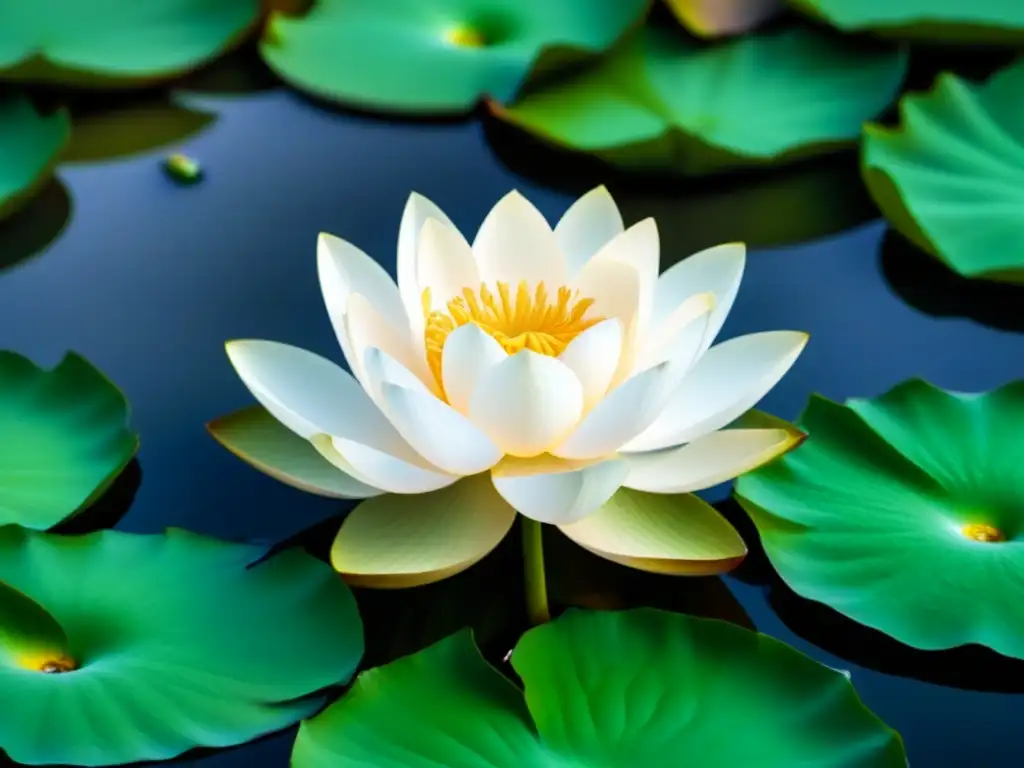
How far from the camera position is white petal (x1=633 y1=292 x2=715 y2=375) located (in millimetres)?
948

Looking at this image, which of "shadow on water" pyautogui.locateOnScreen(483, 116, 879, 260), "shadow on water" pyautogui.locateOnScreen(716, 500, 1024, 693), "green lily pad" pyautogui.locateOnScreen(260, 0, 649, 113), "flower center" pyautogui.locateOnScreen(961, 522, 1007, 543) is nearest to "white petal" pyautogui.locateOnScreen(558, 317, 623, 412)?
"shadow on water" pyautogui.locateOnScreen(716, 500, 1024, 693)

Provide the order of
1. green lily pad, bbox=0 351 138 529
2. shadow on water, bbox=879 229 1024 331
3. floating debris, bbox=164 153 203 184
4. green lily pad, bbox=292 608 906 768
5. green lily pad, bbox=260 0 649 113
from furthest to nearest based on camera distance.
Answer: green lily pad, bbox=260 0 649 113 → floating debris, bbox=164 153 203 184 → shadow on water, bbox=879 229 1024 331 → green lily pad, bbox=0 351 138 529 → green lily pad, bbox=292 608 906 768

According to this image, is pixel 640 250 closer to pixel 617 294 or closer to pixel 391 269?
pixel 617 294

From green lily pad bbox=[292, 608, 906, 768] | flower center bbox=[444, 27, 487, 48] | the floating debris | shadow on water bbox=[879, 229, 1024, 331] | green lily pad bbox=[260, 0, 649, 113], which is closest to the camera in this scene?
green lily pad bbox=[292, 608, 906, 768]

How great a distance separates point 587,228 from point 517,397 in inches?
11.2

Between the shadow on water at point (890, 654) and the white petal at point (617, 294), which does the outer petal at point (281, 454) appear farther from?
the shadow on water at point (890, 654)

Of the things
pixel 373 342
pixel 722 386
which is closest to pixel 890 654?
pixel 722 386

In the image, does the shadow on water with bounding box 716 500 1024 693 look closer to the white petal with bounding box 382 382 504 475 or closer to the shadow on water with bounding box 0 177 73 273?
the white petal with bounding box 382 382 504 475

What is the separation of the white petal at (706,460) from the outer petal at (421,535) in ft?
0.37

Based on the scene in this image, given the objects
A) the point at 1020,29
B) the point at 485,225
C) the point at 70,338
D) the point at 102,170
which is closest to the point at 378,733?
the point at 485,225

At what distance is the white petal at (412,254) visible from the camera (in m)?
1.02

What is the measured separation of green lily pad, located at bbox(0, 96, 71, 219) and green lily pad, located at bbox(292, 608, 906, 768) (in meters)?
0.89

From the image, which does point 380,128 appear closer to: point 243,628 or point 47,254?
point 47,254

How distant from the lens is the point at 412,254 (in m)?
1.07
